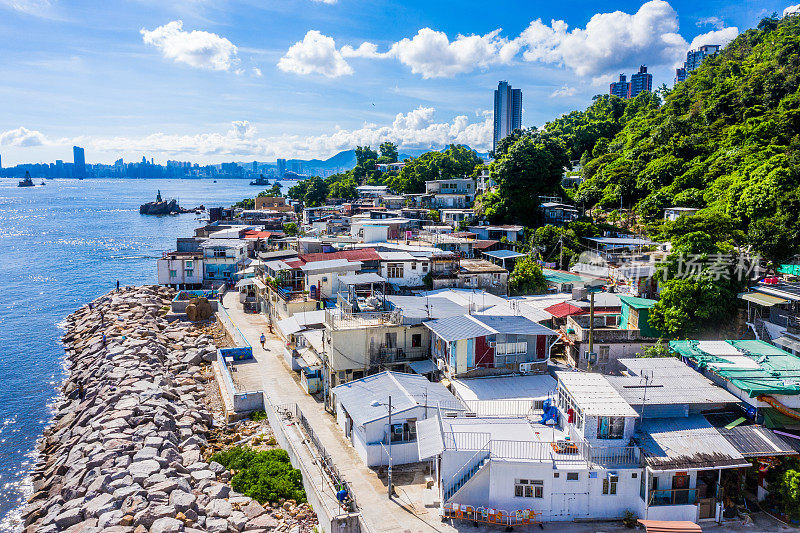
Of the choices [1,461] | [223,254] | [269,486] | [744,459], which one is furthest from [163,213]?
[744,459]

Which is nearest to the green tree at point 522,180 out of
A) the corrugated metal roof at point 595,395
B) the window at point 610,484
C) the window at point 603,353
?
the window at point 603,353

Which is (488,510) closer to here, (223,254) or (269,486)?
(269,486)

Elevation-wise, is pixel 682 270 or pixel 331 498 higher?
pixel 682 270

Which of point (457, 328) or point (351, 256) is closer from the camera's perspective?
point (457, 328)

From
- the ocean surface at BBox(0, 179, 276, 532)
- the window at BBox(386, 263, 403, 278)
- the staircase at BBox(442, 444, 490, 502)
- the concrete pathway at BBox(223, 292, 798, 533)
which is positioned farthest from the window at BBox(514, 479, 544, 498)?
the ocean surface at BBox(0, 179, 276, 532)

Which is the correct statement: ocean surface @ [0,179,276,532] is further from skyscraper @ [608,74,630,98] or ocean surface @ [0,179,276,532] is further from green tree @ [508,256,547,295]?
skyscraper @ [608,74,630,98]

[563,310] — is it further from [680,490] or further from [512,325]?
[680,490]

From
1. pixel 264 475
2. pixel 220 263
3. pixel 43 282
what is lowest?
pixel 264 475

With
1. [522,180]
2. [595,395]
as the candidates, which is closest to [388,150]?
[522,180]
